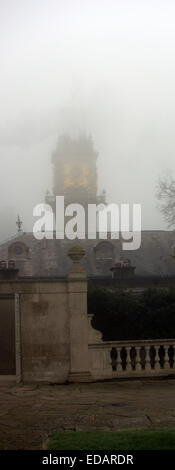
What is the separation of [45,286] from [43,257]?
29536mm

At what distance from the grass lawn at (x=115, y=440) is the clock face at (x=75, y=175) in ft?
209

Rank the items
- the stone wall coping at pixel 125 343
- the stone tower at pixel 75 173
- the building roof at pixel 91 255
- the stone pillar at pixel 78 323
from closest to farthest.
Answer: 1. the stone pillar at pixel 78 323
2. the stone wall coping at pixel 125 343
3. the building roof at pixel 91 255
4. the stone tower at pixel 75 173

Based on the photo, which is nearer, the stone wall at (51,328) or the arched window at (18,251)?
the stone wall at (51,328)

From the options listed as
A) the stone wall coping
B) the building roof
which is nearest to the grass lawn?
the stone wall coping

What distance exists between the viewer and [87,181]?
231 feet

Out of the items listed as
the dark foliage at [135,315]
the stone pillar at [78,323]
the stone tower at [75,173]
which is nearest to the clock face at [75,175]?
the stone tower at [75,173]

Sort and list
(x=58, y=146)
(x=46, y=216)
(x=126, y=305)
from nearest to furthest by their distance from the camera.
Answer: (x=126, y=305) → (x=46, y=216) → (x=58, y=146)

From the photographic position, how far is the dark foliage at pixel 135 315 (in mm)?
19125

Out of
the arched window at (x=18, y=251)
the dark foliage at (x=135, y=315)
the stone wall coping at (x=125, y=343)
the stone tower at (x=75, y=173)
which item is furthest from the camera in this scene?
the stone tower at (x=75, y=173)

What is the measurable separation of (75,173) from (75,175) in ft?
1.12

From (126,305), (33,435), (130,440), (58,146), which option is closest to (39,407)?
(33,435)

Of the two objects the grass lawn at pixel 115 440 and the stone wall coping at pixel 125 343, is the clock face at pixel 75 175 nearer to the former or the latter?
the stone wall coping at pixel 125 343

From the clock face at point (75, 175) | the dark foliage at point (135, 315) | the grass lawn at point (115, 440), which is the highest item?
the clock face at point (75, 175)

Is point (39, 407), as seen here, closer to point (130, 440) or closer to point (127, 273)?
point (130, 440)
